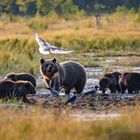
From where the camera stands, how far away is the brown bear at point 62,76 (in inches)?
728

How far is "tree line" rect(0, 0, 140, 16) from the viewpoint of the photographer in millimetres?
73375

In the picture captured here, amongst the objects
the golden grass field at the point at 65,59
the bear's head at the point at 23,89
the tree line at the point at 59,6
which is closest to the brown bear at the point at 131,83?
the bear's head at the point at 23,89

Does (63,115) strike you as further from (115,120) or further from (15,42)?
(15,42)

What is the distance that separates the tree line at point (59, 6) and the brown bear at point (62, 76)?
50.8 m

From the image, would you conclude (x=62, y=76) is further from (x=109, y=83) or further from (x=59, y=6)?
(x=59, y=6)

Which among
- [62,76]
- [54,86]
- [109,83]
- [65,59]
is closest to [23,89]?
[54,86]

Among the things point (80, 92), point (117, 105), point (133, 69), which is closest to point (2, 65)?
point (133, 69)

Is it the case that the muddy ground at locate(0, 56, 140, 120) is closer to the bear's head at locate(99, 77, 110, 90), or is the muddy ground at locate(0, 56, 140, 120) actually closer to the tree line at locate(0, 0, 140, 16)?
the bear's head at locate(99, 77, 110, 90)

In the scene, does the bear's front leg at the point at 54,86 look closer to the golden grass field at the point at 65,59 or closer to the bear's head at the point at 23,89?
the bear's head at the point at 23,89

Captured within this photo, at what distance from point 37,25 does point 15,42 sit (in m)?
18.3

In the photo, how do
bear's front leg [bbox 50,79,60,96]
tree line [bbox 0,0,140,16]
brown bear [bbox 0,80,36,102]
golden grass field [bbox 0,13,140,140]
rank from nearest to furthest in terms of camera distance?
1. golden grass field [bbox 0,13,140,140]
2. brown bear [bbox 0,80,36,102]
3. bear's front leg [bbox 50,79,60,96]
4. tree line [bbox 0,0,140,16]

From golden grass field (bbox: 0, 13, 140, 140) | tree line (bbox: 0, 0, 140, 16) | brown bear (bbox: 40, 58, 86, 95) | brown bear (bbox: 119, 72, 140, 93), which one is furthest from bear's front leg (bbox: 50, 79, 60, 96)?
tree line (bbox: 0, 0, 140, 16)

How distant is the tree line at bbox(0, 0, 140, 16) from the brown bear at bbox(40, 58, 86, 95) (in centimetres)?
5079

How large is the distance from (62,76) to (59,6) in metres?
61.0
